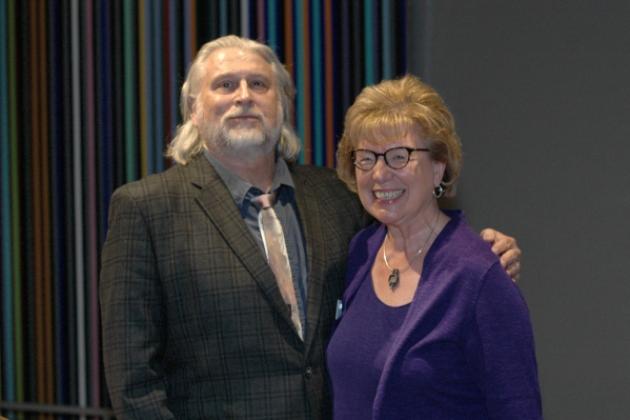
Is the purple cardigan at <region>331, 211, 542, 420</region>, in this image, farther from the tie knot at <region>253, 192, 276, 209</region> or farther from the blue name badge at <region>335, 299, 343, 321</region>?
the tie knot at <region>253, 192, 276, 209</region>

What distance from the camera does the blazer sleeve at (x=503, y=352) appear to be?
2.05 meters

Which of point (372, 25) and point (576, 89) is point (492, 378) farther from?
Result: point (372, 25)

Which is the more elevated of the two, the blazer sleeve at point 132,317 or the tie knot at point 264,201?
the tie knot at point 264,201

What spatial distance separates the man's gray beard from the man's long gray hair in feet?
0.36

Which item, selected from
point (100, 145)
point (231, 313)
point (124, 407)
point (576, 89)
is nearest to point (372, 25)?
point (576, 89)

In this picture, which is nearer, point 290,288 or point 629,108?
point 290,288

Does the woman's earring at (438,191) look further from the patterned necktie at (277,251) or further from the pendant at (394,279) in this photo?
the patterned necktie at (277,251)

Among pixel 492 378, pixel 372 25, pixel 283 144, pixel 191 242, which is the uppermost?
pixel 372 25

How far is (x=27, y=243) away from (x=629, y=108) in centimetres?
229

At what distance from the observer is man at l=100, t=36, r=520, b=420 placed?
236 cm

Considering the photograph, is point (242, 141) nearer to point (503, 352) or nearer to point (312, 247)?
point (312, 247)

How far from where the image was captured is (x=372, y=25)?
339 centimetres

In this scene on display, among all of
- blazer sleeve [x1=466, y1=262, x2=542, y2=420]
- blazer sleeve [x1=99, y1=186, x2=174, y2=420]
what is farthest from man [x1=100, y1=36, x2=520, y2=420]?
blazer sleeve [x1=466, y1=262, x2=542, y2=420]

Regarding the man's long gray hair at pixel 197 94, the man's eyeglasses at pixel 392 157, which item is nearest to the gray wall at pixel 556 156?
the man's long gray hair at pixel 197 94
